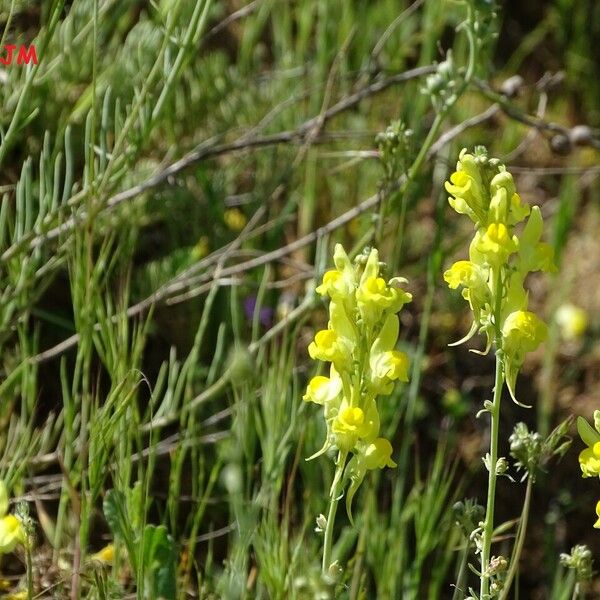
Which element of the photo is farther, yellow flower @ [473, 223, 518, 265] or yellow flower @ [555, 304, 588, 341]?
yellow flower @ [555, 304, 588, 341]

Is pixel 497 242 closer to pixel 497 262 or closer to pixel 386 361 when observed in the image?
pixel 497 262

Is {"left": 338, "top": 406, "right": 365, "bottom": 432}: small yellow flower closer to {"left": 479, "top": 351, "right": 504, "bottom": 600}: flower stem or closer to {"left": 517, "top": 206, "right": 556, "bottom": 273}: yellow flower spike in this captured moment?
{"left": 479, "top": 351, "right": 504, "bottom": 600}: flower stem

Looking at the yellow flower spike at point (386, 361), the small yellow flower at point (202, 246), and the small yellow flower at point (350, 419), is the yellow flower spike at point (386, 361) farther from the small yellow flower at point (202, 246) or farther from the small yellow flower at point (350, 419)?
the small yellow flower at point (202, 246)

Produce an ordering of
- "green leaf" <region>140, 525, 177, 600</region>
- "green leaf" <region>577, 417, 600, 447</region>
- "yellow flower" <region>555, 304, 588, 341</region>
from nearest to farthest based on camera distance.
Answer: "green leaf" <region>577, 417, 600, 447</region>
"green leaf" <region>140, 525, 177, 600</region>
"yellow flower" <region>555, 304, 588, 341</region>

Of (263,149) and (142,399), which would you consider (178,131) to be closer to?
(263,149)

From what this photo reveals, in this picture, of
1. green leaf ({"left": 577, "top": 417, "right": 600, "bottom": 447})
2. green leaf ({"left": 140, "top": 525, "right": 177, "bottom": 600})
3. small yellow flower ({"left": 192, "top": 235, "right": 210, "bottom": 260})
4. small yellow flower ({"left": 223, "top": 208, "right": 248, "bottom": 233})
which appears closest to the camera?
green leaf ({"left": 577, "top": 417, "right": 600, "bottom": 447})

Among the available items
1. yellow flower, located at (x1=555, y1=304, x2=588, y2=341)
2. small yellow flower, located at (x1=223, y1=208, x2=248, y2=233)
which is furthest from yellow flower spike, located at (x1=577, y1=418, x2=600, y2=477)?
yellow flower, located at (x1=555, y1=304, x2=588, y2=341)
